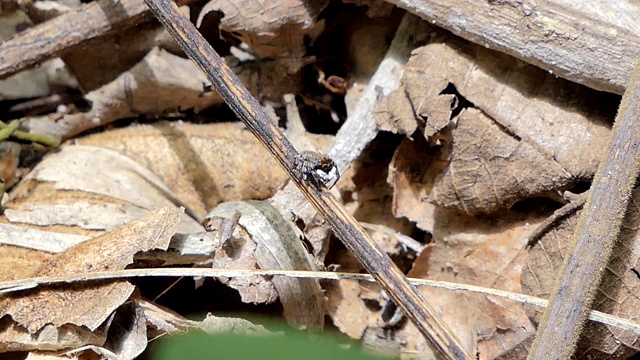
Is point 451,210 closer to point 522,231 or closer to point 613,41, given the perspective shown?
point 522,231

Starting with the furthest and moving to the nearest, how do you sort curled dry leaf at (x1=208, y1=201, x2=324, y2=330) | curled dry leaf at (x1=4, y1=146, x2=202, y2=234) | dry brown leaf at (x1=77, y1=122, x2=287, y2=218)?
dry brown leaf at (x1=77, y1=122, x2=287, y2=218) → curled dry leaf at (x1=4, y1=146, x2=202, y2=234) → curled dry leaf at (x1=208, y1=201, x2=324, y2=330)

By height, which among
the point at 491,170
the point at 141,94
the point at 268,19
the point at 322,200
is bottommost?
the point at 141,94

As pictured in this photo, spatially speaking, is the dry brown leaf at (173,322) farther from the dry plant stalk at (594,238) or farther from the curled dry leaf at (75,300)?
the dry plant stalk at (594,238)

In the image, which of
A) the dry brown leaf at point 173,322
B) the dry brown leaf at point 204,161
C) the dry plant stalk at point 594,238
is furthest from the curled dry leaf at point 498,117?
the dry brown leaf at point 173,322

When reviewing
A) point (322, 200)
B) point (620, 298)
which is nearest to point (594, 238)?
point (620, 298)

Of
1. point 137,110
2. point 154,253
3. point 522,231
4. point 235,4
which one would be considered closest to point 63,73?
point 137,110

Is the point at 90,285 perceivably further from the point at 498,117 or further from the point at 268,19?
the point at 498,117

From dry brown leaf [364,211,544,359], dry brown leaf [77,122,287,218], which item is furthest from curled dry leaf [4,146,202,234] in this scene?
dry brown leaf [364,211,544,359]

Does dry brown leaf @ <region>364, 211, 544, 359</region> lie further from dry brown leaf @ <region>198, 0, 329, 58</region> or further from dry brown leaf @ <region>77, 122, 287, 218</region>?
dry brown leaf @ <region>198, 0, 329, 58</region>
